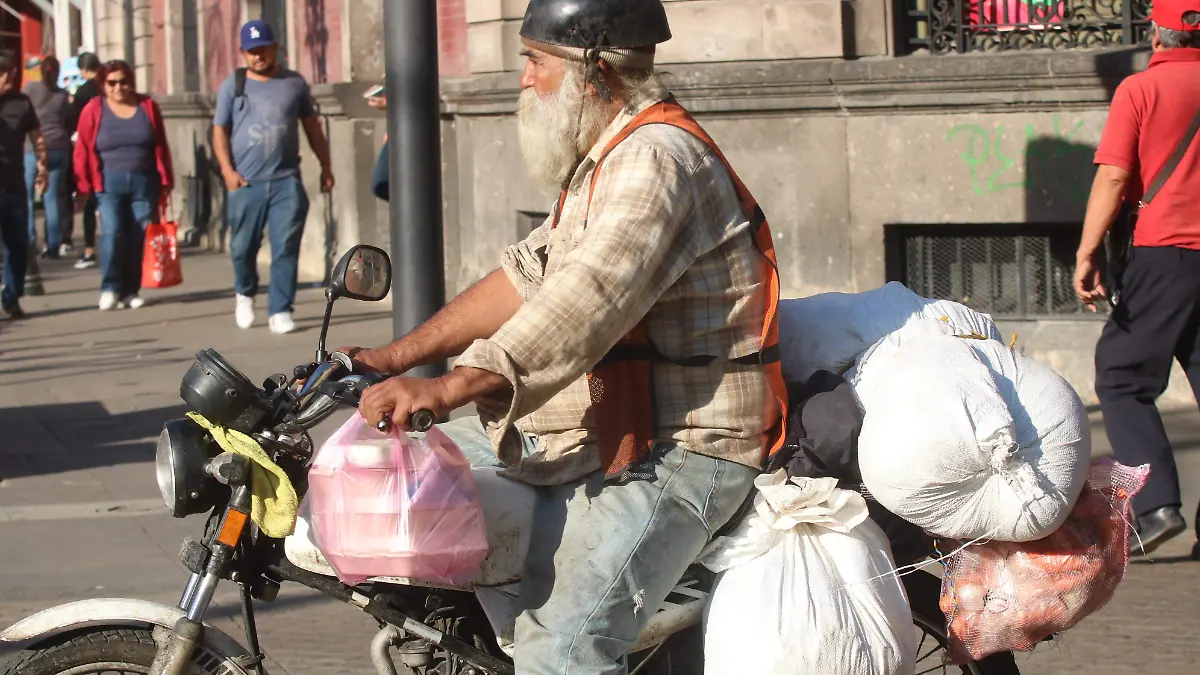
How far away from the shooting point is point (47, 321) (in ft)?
40.7

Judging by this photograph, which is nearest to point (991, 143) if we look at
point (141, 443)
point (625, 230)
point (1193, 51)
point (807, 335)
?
point (1193, 51)

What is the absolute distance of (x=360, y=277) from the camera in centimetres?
326

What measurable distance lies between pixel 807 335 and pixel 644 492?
0.53 metres

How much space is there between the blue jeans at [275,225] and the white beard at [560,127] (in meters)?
8.01

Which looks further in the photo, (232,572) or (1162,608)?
(1162,608)

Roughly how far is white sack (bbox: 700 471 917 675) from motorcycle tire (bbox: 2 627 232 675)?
0.91m

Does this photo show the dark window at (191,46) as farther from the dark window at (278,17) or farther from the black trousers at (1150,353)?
the black trousers at (1150,353)

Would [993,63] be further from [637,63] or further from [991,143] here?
[637,63]

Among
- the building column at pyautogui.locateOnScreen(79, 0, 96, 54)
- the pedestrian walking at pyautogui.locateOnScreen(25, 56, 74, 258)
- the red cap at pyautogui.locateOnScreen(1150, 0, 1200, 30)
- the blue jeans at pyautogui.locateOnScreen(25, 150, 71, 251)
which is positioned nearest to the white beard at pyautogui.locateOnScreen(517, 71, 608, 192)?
the red cap at pyautogui.locateOnScreen(1150, 0, 1200, 30)

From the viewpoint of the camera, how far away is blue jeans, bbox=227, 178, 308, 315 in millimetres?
11008

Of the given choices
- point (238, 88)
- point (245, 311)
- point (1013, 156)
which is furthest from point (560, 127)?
point (245, 311)

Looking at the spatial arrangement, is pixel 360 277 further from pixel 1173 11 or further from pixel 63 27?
pixel 63 27

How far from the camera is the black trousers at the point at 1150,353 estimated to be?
18.6 feet

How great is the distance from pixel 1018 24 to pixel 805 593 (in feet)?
21.0
